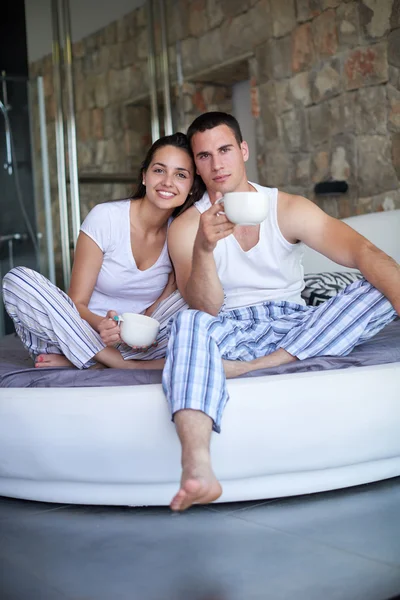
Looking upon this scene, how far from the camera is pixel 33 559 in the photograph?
1.63 meters

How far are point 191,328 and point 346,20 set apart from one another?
2.98 meters

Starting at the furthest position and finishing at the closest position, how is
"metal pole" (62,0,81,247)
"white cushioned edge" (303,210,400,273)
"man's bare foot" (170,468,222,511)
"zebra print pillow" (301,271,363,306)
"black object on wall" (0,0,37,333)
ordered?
1. "metal pole" (62,0,81,247)
2. "black object on wall" (0,0,37,333)
3. "white cushioned edge" (303,210,400,273)
4. "zebra print pillow" (301,271,363,306)
5. "man's bare foot" (170,468,222,511)

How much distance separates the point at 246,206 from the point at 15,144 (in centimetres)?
333

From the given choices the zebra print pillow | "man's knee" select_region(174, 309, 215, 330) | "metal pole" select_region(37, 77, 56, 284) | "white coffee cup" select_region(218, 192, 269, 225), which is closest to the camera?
"white coffee cup" select_region(218, 192, 269, 225)

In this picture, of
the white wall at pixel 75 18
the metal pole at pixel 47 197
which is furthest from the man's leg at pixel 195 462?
the white wall at pixel 75 18

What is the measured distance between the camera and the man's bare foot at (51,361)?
94.1 inches

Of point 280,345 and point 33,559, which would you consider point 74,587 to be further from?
point 280,345

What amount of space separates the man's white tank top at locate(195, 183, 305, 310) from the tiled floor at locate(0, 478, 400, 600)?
0.68 metres

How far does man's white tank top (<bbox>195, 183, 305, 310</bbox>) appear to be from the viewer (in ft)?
7.80

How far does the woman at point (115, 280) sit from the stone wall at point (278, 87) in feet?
6.09

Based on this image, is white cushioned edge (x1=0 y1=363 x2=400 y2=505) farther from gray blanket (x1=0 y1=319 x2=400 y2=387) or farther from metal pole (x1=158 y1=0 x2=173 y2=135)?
metal pole (x1=158 y1=0 x2=173 y2=135)

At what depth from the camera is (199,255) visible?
2123 millimetres

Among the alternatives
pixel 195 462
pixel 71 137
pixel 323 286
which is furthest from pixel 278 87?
pixel 195 462

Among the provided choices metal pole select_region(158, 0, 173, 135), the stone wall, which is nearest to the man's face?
the stone wall
